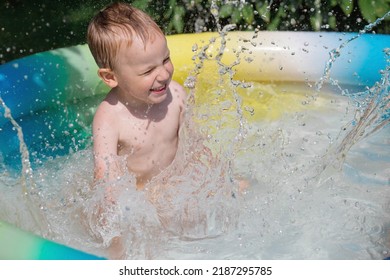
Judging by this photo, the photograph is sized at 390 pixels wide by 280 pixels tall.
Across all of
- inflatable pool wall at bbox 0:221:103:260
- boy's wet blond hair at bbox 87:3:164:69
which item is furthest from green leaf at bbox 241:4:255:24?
inflatable pool wall at bbox 0:221:103:260

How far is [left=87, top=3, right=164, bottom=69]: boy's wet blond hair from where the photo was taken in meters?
2.16

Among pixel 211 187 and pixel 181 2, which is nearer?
pixel 211 187

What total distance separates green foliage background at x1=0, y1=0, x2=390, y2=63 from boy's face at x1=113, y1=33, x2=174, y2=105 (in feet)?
4.98

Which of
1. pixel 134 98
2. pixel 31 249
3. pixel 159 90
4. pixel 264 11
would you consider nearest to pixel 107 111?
pixel 134 98

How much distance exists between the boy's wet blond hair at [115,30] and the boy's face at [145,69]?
0.02m

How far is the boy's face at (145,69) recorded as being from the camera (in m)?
2.16

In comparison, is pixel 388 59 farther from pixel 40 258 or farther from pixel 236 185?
pixel 40 258

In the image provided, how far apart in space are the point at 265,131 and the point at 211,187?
0.64m

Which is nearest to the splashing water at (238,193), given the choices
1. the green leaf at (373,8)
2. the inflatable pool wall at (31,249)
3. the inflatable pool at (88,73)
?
the inflatable pool at (88,73)

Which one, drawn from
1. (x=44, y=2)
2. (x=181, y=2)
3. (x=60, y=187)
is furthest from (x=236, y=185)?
(x=44, y=2)

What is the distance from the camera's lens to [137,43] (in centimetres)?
215

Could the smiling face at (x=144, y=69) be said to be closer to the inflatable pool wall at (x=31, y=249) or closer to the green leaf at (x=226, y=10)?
the inflatable pool wall at (x=31, y=249)

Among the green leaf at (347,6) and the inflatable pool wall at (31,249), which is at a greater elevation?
the inflatable pool wall at (31,249)

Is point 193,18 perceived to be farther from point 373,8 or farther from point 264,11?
point 373,8
